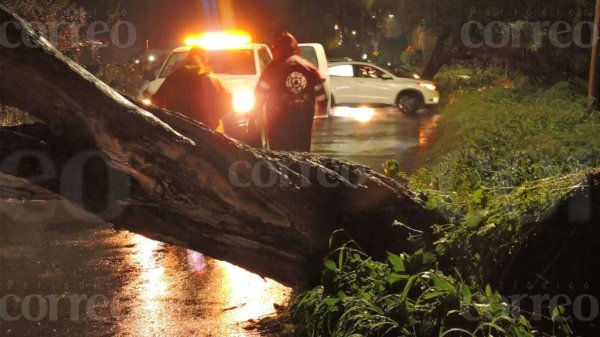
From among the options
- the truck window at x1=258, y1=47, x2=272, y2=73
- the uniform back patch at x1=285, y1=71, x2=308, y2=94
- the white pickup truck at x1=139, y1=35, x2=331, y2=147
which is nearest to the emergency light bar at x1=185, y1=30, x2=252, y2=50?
the white pickup truck at x1=139, y1=35, x2=331, y2=147

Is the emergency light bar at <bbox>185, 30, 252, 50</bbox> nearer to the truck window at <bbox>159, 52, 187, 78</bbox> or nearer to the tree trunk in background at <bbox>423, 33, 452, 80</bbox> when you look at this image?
the truck window at <bbox>159, 52, 187, 78</bbox>

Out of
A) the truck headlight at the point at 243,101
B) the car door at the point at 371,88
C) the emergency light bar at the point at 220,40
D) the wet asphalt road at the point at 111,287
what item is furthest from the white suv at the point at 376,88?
the wet asphalt road at the point at 111,287

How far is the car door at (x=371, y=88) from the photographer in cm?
2653

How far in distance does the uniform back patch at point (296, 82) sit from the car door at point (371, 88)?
16.7 metres

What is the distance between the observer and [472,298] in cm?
483

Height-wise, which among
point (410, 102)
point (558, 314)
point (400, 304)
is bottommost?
point (410, 102)

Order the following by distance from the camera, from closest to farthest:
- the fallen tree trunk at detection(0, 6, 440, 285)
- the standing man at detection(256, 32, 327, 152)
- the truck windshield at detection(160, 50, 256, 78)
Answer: the fallen tree trunk at detection(0, 6, 440, 285)
the standing man at detection(256, 32, 327, 152)
the truck windshield at detection(160, 50, 256, 78)

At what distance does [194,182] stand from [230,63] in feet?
34.0

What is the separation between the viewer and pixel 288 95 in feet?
32.9

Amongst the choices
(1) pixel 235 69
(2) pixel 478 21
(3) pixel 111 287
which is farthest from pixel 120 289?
(2) pixel 478 21

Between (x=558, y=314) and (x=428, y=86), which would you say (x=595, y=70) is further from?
(x=428, y=86)

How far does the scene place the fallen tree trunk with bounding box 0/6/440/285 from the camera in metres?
4.96

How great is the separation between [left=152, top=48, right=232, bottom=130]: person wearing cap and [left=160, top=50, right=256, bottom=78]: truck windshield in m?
5.65

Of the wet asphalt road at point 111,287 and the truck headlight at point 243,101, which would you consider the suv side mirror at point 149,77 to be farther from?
the wet asphalt road at point 111,287
